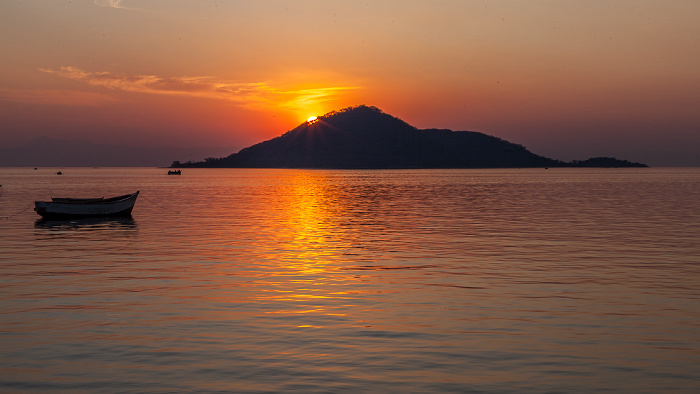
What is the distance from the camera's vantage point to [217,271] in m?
31.8

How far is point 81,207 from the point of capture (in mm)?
66188

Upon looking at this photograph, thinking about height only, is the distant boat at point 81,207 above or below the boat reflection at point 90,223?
above

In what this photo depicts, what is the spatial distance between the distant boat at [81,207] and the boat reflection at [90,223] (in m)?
0.48

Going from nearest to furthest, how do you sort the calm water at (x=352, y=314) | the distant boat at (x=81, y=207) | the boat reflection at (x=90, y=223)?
the calm water at (x=352, y=314) → the boat reflection at (x=90, y=223) → the distant boat at (x=81, y=207)

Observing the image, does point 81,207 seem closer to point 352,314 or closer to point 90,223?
point 90,223

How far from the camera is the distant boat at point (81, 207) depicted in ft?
213

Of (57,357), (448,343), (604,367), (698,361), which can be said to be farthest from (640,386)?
(57,357)

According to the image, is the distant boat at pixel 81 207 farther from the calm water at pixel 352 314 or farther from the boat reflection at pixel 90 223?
the calm water at pixel 352 314

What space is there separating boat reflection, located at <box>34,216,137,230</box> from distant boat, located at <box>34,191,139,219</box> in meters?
0.48

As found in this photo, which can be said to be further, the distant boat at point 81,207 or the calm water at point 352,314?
the distant boat at point 81,207

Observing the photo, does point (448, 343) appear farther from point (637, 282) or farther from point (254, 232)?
point (254, 232)

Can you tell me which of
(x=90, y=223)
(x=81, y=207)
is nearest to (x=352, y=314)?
(x=90, y=223)

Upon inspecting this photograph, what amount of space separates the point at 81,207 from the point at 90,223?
4075mm

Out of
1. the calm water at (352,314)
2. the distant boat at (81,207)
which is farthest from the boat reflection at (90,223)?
the calm water at (352,314)
